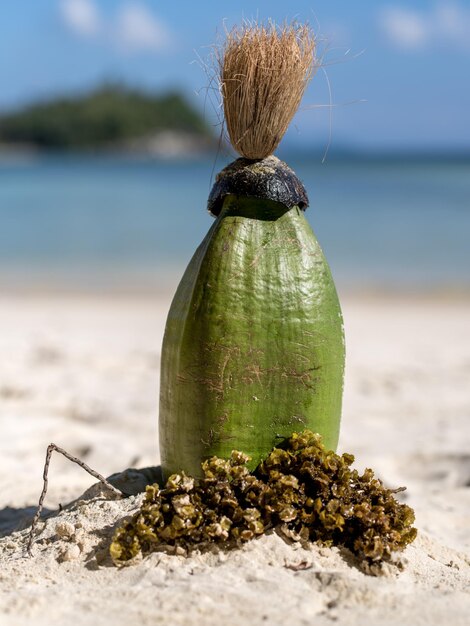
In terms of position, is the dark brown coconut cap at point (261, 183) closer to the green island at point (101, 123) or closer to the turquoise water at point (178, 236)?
the turquoise water at point (178, 236)

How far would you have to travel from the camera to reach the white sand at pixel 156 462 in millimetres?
2939

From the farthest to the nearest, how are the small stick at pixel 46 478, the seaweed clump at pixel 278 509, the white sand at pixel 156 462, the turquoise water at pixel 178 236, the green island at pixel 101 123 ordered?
the green island at pixel 101 123
the turquoise water at pixel 178 236
the small stick at pixel 46 478
the seaweed clump at pixel 278 509
the white sand at pixel 156 462

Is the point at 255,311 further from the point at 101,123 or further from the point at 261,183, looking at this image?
the point at 101,123

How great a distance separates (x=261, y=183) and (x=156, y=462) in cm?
264

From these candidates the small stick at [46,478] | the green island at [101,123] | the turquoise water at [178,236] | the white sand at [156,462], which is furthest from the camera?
the green island at [101,123]

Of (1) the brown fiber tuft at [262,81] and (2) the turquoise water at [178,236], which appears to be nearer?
(1) the brown fiber tuft at [262,81]

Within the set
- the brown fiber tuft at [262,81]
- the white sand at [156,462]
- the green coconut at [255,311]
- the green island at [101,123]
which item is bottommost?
the white sand at [156,462]

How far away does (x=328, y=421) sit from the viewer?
3.66 meters

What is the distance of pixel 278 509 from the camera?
131 inches

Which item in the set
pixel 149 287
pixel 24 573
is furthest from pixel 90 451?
pixel 149 287

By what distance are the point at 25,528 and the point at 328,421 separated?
152 cm

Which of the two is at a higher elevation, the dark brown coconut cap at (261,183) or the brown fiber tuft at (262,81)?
the brown fiber tuft at (262,81)

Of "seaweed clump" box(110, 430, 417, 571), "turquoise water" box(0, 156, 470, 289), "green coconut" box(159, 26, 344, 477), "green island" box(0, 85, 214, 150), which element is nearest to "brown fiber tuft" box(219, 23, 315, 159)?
"green coconut" box(159, 26, 344, 477)

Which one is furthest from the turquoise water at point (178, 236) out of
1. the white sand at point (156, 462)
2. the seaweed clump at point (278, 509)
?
the seaweed clump at point (278, 509)
